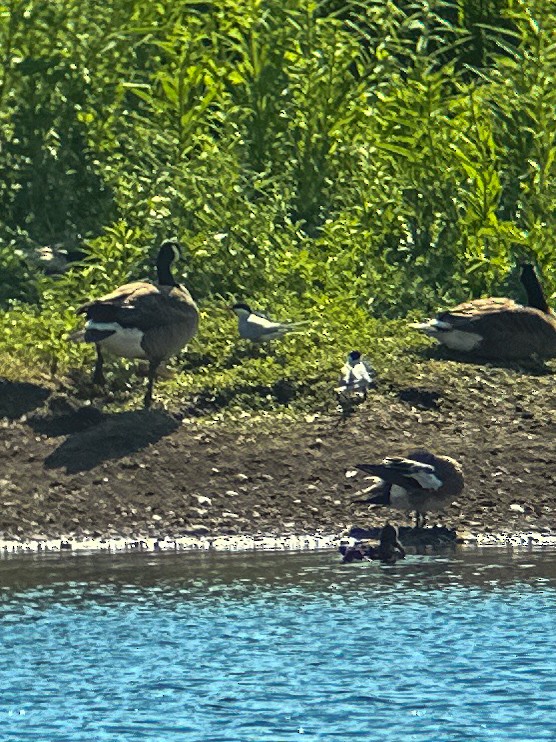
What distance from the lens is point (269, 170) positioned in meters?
25.5

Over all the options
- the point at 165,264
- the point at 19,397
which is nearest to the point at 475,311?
the point at 165,264

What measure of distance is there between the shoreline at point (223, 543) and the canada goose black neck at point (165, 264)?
4634mm

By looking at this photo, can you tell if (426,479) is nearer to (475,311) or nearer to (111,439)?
(111,439)

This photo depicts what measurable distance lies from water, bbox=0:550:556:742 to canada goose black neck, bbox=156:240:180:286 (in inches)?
211

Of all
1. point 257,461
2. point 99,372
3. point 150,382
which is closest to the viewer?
point 257,461

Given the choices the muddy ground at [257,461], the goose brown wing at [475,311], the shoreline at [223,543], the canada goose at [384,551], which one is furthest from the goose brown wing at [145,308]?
the canada goose at [384,551]

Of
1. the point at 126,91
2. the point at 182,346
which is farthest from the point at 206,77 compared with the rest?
the point at 182,346

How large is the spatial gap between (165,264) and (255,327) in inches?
49.0

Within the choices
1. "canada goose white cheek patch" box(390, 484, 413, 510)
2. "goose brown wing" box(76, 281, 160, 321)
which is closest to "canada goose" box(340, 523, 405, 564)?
"canada goose white cheek patch" box(390, 484, 413, 510)

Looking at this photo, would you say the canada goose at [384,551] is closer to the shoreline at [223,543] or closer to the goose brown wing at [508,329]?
the shoreline at [223,543]

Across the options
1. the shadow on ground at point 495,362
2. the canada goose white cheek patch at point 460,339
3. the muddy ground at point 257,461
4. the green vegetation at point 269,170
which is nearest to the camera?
the muddy ground at point 257,461

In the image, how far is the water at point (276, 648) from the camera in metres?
11.0

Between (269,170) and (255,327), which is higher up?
(269,170)

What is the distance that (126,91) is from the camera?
27.1 meters
